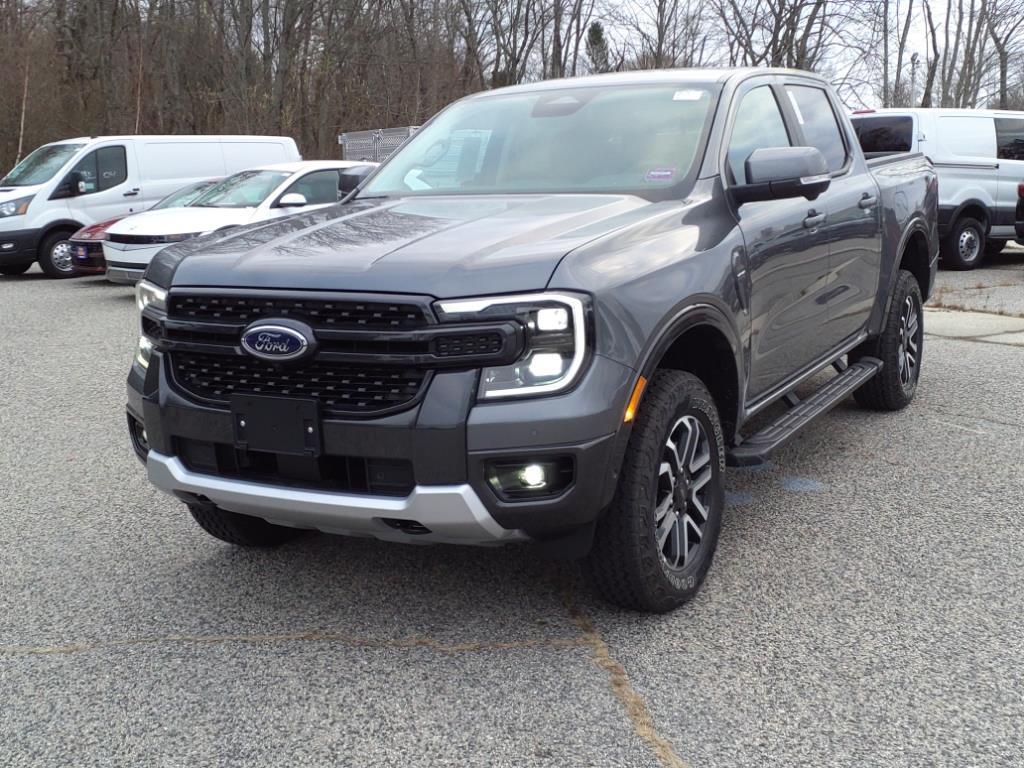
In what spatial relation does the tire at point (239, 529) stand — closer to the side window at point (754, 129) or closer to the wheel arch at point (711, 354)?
the wheel arch at point (711, 354)

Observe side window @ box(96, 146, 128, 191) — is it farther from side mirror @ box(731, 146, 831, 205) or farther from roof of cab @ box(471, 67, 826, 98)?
side mirror @ box(731, 146, 831, 205)

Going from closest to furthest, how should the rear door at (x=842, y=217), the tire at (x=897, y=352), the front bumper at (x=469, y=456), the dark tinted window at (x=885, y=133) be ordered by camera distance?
the front bumper at (x=469, y=456) → the rear door at (x=842, y=217) → the tire at (x=897, y=352) → the dark tinted window at (x=885, y=133)

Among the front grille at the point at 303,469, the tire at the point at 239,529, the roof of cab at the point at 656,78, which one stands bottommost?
the tire at the point at 239,529

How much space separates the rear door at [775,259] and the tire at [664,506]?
1.97 feet

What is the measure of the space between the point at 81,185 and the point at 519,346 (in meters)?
14.2

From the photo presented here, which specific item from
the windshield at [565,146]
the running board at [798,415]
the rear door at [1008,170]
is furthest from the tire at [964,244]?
the windshield at [565,146]

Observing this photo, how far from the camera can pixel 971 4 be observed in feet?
143

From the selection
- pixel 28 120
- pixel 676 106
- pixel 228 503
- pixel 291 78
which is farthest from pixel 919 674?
pixel 291 78

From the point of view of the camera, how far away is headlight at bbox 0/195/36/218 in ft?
49.0

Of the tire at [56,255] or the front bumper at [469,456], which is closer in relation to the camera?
the front bumper at [469,456]

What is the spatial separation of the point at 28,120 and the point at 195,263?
23.4m

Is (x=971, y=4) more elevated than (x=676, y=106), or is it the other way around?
(x=971, y=4)

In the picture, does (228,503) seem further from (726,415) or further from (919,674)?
(919,674)

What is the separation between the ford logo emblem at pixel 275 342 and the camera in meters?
3.04
